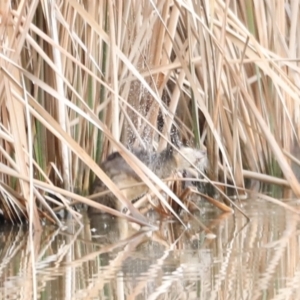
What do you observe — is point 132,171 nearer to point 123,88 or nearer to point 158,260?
point 123,88

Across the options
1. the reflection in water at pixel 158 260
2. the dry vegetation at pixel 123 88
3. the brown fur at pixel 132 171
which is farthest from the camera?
the brown fur at pixel 132 171

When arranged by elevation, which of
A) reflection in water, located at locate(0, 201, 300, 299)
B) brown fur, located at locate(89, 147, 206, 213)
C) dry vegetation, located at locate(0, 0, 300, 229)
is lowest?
reflection in water, located at locate(0, 201, 300, 299)

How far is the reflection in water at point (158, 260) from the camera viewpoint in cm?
222

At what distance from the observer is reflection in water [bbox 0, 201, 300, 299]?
2217 mm

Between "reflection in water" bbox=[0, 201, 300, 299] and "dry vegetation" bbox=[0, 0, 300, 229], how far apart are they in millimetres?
150

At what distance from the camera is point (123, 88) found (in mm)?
3629

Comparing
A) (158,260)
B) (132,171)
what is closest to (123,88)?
(132,171)

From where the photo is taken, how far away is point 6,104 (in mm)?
3170

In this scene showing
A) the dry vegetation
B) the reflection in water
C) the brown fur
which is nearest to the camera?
the reflection in water

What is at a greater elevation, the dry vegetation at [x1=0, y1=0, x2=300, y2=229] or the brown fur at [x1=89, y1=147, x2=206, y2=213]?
the dry vegetation at [x1=0, y1=0, x2=300, y2=229]

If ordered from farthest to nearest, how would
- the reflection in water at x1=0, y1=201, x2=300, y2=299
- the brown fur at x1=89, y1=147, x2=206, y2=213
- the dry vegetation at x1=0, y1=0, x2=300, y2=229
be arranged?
the brown fur at x1=89, y1=147, x2=206, y2=213
the dry vegetation at x1=0, y1=0, x2=300, y2=229
the reflection in water at x1=0, y1=201, x2=300, y2=299

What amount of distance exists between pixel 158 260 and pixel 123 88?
1.14m

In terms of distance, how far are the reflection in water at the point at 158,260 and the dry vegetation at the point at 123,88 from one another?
0.15 meters

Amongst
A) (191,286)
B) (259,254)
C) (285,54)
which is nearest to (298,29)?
(285,54)
